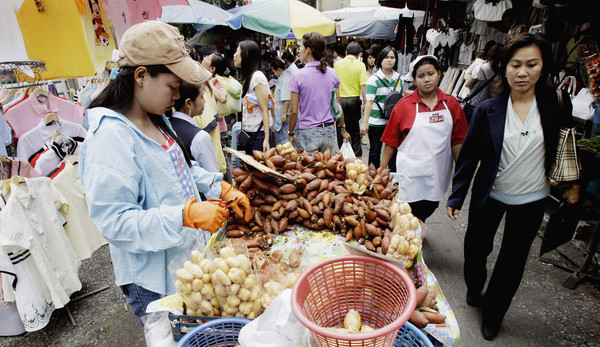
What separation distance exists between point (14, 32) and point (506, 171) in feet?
13.9

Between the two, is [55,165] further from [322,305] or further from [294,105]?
[322,305]

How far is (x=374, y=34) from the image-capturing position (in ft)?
41.7

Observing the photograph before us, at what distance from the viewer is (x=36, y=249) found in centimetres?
270

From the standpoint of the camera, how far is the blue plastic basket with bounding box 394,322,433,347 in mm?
1227

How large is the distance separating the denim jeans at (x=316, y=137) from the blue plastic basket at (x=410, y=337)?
Answer: 345 cm

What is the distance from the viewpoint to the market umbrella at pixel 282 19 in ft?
24.3

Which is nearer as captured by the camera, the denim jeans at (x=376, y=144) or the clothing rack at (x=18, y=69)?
the clothing rack at (x=18, y=69)

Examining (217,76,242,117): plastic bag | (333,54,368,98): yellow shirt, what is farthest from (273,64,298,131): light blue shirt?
(333,54,368,98): yellow shirt

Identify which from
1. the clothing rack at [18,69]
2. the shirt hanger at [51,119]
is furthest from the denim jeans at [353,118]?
the clothing rack at [18,69]

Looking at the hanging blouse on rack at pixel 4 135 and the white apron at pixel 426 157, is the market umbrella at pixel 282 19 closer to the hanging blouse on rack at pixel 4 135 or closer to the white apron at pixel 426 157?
the white apron at pixel 426 157

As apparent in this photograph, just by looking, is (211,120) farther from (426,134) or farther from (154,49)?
(154,49)

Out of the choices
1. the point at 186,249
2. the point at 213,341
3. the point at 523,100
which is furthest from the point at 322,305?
the point at 523,100

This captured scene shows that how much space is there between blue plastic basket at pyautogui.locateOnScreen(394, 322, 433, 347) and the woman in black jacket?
1736mm

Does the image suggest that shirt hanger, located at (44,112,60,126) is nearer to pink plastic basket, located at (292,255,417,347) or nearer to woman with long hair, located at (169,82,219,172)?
woman with long hair, located at (169,82,219,172)
